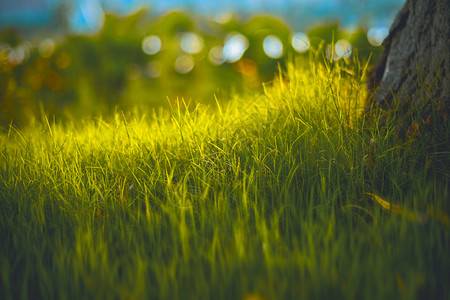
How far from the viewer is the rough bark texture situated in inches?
68.9

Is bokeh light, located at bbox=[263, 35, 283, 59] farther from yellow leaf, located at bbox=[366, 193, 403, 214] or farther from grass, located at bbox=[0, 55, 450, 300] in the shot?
yellow leaf, located at bbox=[366, 193, 403, 214]

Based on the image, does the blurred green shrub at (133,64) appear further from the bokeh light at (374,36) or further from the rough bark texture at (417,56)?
the rough bark texture at (417,56)

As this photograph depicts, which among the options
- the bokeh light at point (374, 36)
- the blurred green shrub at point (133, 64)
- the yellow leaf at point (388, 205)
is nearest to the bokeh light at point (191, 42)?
the blurred green shrub at point (133, 64)

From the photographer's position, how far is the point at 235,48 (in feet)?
13.6

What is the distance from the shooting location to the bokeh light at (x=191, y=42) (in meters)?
4.25

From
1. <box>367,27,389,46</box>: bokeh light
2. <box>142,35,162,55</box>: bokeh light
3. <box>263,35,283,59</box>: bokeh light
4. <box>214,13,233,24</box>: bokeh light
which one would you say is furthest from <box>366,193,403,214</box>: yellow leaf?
<box>142,35,162,55</box>: bokeh light

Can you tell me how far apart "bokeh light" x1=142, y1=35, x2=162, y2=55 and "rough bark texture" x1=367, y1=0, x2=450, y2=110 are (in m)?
2.84

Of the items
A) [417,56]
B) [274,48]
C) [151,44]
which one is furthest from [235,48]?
[417,56]

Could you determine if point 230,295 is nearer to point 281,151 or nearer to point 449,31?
point 281,151

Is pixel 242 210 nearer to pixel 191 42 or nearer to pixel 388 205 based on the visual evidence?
pixel 388 205

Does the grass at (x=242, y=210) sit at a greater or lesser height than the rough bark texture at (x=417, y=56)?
lesser

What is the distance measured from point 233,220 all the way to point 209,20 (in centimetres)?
348

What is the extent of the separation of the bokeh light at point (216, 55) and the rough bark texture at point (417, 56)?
7.41 feet

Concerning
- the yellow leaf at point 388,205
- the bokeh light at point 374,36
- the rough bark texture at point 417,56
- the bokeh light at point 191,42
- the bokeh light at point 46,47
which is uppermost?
the bokeh light at point 46,47
